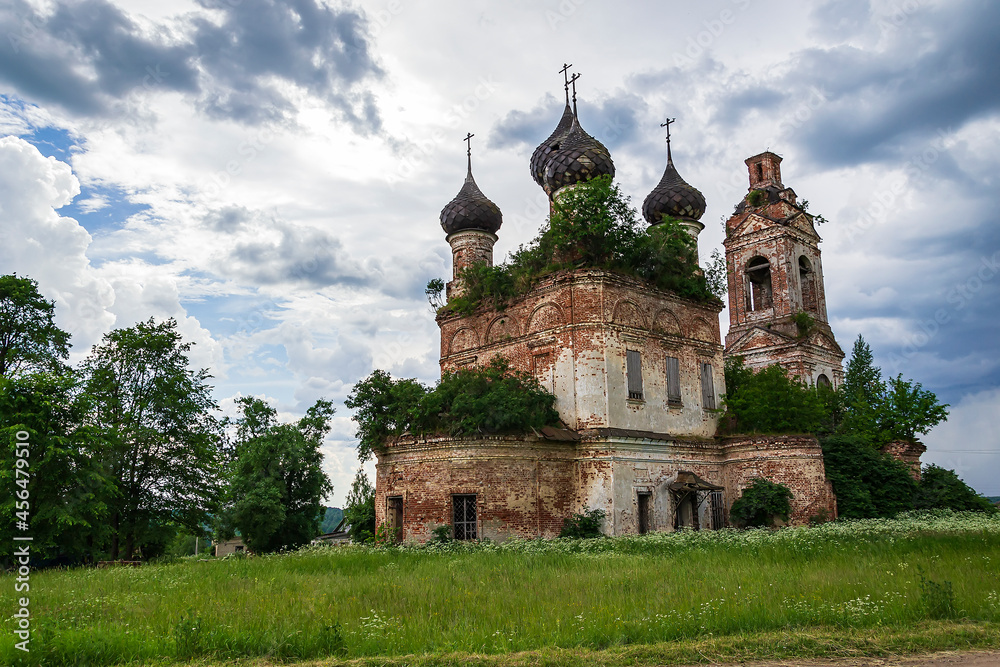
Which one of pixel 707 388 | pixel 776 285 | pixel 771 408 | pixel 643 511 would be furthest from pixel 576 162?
pixel 776 285

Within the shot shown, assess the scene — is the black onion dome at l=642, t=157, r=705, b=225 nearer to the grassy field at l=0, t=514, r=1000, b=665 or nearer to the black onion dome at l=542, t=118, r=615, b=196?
the black onion dome at l=542, t=118, r=615, b=196

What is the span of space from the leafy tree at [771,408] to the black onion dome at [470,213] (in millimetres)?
9932

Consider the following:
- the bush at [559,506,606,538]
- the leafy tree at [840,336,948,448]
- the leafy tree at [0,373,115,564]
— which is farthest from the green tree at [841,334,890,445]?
the leafy tree at [0,373,115,564]

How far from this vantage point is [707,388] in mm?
23141

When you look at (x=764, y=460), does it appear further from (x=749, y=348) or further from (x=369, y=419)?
(x=749, y=348)

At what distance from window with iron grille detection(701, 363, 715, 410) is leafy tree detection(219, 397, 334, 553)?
13.0m

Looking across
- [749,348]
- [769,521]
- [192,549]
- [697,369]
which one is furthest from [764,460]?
[192,549]

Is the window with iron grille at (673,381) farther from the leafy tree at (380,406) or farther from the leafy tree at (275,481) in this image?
the leafy tree at (275,481)

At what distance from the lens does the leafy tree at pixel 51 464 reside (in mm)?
15492

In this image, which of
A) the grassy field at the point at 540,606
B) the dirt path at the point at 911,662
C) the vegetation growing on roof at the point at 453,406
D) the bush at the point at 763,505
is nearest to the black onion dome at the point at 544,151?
the vegetation growing on roof at the point at 453,406

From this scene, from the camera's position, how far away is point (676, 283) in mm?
22375

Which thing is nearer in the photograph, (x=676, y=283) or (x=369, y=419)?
(x=369, y=419)

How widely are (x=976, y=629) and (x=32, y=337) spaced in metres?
25.4

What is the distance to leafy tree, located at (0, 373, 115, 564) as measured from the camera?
50.8ft
